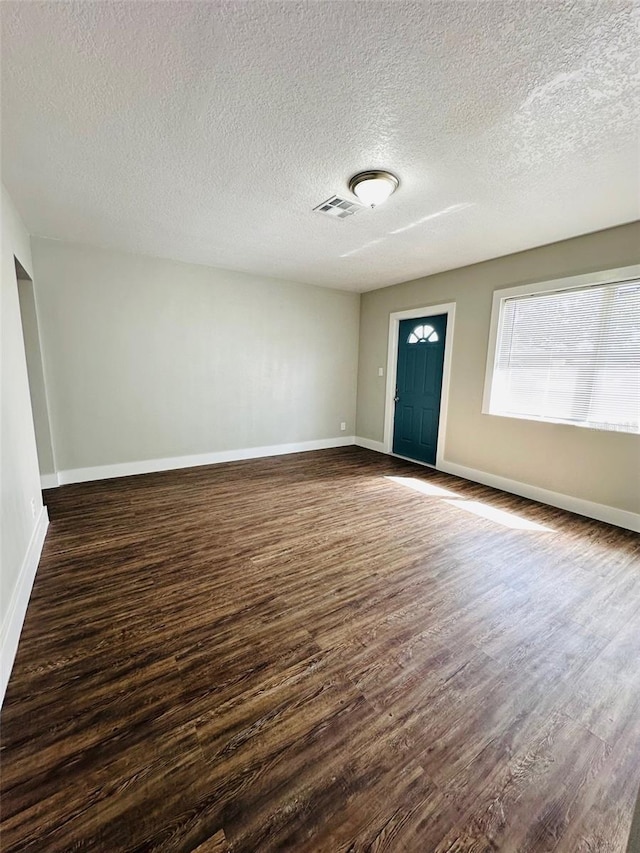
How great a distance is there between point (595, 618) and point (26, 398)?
13.6 feet

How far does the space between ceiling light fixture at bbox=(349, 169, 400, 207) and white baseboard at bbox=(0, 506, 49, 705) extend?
3236 millimetres

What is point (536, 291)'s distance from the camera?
12.0 ft

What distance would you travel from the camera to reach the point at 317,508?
3566 mm

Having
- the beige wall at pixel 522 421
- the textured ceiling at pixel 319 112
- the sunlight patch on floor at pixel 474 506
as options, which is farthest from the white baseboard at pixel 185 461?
the textured ceiling at pixel 319 112

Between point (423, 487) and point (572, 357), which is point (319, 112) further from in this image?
point (423, 487)

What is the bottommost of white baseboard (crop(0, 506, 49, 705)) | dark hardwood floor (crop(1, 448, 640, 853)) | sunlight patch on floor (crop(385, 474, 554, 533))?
dark hardwood floor (crop(1, 448, 640, 853))

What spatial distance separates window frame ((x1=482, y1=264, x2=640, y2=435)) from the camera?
123 inches

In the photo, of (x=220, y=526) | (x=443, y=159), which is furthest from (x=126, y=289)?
(x=443, y=159)

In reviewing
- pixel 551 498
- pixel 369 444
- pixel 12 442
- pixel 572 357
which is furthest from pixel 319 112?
pixel 369 444

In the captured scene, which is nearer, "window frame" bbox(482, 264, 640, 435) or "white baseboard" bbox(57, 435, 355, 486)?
"window frame" bbox(482, 264, 640, 435)

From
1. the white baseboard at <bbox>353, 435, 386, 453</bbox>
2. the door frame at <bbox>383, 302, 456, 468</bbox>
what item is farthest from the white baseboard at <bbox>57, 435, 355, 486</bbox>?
the door frame at <bbox>383, 302, 456, 468</bbox>

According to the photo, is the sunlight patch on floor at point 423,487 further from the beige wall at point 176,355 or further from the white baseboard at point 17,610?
the white baseboard at point 17,610

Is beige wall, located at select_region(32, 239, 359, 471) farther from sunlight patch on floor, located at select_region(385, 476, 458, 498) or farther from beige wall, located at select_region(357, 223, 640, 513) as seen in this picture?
sunlight patch on floor, located at select_region(385, 476, 458, 498)

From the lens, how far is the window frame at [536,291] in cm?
312
